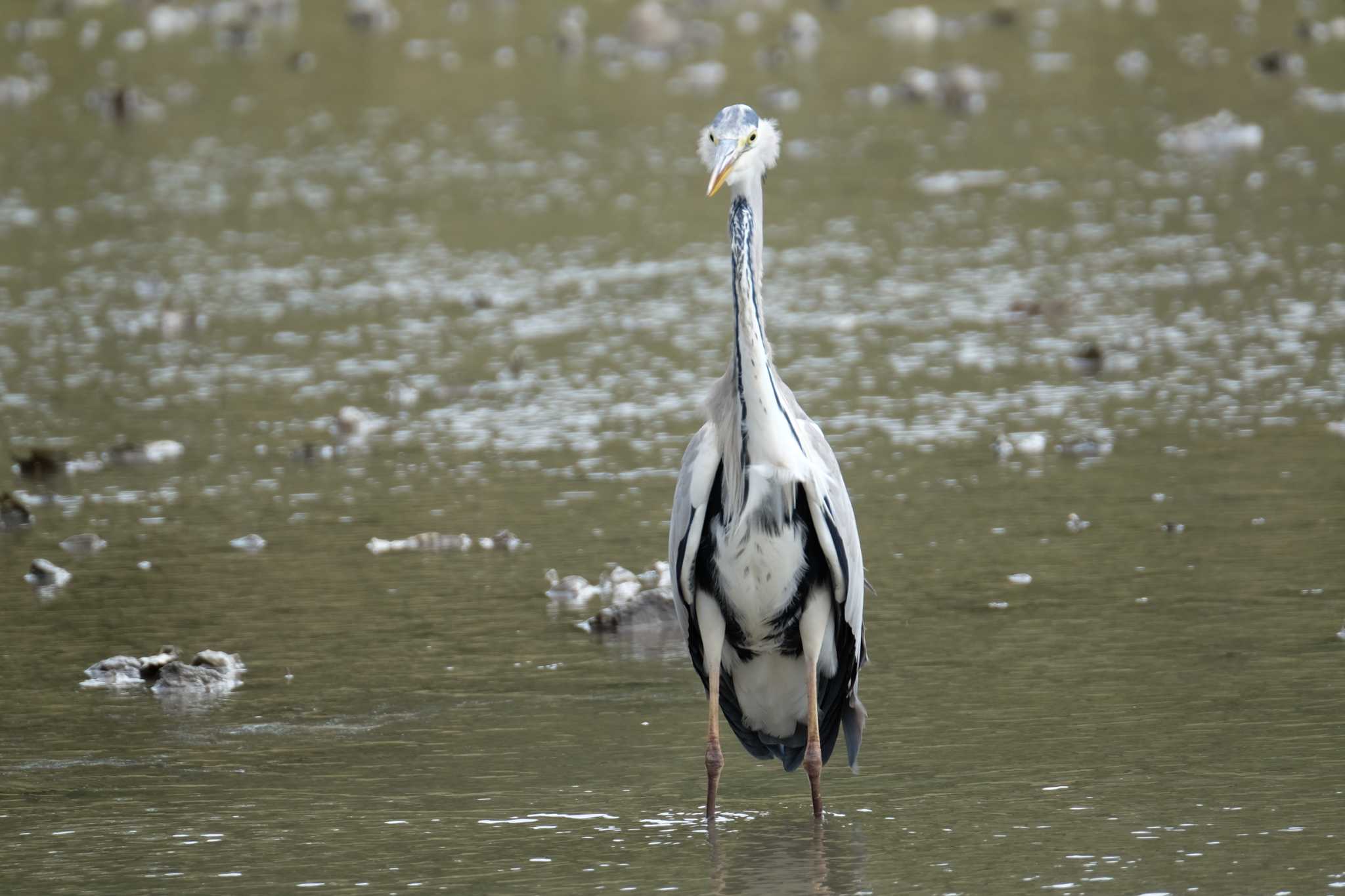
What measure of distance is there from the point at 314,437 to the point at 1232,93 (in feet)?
46.3

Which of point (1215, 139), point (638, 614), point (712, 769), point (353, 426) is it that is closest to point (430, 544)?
point (638, 614)

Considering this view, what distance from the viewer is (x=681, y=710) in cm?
771

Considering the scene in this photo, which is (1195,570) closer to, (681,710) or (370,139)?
(681,710)

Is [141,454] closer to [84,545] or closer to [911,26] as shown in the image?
[84,545]

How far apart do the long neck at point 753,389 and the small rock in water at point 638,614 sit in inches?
88.3

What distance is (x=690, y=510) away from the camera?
6512 millimetres

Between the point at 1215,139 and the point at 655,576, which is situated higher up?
the point at 1215,139

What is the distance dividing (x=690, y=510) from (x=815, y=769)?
2.87 ft

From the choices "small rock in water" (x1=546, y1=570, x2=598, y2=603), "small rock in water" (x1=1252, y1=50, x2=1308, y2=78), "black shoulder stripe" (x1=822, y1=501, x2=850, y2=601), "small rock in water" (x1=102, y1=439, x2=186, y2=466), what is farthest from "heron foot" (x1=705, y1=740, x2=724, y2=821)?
"small rock in water" (x1=1252, y1=50, x2=1308, y2=78)

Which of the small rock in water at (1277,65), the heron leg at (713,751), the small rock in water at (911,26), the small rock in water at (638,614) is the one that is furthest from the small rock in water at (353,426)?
the small rock in water at (911,26)

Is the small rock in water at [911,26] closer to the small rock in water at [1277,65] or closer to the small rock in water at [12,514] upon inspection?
the small rock in water at [1277,65]


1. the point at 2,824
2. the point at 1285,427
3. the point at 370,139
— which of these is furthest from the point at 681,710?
the point at 370,139

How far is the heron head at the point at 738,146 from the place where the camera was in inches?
257

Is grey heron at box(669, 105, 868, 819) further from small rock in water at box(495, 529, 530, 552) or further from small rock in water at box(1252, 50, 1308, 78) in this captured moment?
small rock in water at box(1252, 50, 1308, 78)
